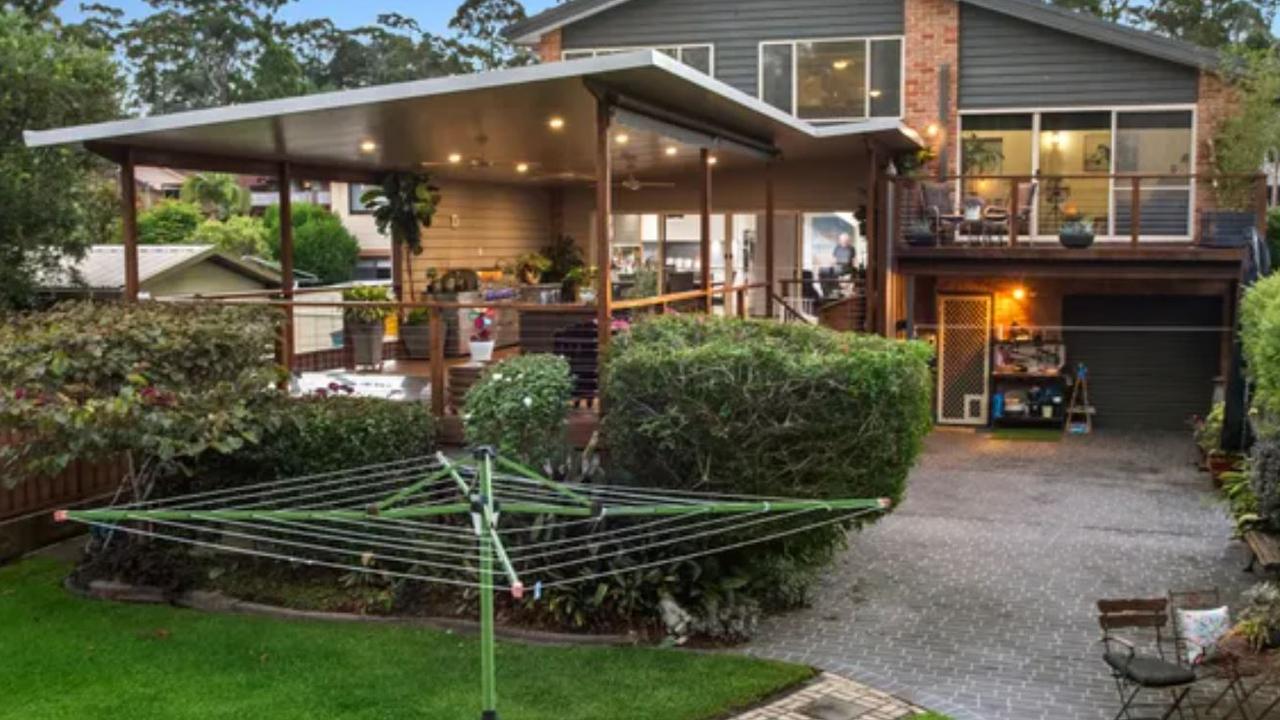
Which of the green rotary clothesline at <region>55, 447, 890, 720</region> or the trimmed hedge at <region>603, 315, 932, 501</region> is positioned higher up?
the trimmed hedge at <region>603, 315, 932, 501</region>

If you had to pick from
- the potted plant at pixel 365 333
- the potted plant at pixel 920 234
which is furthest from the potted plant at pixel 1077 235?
the potted plant at pixel 365 333

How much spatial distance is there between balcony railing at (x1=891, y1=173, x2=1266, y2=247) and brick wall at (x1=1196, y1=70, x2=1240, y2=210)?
1.1 inches

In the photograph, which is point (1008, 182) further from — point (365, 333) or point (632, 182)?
point (365, 333)

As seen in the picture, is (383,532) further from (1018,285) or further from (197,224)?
(197,224)

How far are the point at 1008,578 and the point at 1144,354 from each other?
9996 mm

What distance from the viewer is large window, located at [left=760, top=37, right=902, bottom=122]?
1822 cm

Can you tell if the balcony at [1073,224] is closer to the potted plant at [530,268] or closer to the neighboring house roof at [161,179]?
the potted plant at [530,268]

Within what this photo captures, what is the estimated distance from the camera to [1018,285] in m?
18.3

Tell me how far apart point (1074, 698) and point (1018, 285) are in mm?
12153

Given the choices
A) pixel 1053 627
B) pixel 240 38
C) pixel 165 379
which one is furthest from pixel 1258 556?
pixel 240 38

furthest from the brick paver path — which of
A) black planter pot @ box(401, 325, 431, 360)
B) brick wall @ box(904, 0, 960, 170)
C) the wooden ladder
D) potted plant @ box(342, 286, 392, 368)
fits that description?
brick wall @ box(904, 0, 960, 170)

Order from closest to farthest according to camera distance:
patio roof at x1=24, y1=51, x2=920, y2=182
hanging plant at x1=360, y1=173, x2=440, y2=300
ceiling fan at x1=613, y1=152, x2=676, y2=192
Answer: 1. patio roof at x1=24, y1=51, x2=920, y2=182
2. ceiling fan at x1=613, y1=152, x2=676, y2=192
3. hanging plant at x1=360, y1=173, x2=440, y2=300

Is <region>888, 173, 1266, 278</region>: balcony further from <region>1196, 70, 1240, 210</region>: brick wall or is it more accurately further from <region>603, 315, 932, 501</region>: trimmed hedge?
<region>603, 315, 932, 501</region>: trimmed hedge

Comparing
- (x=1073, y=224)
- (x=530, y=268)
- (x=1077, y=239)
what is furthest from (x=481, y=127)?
(x=1073, y=224)
